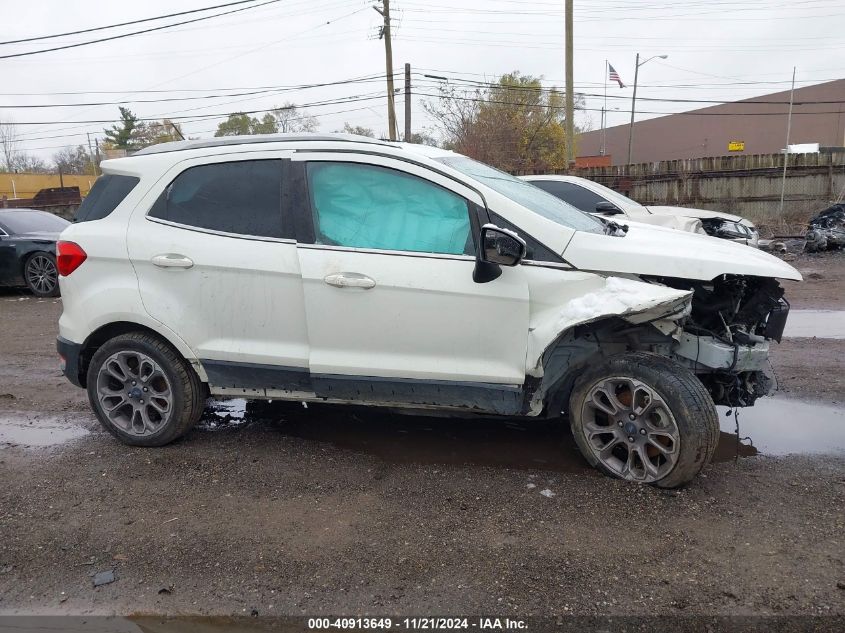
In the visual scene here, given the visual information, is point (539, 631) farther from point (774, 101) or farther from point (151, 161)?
point (774, 101)

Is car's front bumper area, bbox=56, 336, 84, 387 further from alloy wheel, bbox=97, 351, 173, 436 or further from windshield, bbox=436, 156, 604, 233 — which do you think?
windshield, bbox=436, 156, 604, 233

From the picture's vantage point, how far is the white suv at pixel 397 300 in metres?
3.51

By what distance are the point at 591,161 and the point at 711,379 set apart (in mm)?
46951

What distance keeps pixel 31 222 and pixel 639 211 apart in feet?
33.5

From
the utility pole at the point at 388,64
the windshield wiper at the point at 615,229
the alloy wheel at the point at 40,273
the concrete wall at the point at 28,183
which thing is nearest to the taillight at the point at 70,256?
the windshield wiper at the point at 615,229

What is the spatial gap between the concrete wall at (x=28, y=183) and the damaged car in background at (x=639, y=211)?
46044mm

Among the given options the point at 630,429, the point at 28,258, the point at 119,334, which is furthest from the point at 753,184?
the point at 119,334

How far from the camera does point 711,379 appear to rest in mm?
3920

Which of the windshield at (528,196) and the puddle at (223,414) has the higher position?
the windshield at (528,196)

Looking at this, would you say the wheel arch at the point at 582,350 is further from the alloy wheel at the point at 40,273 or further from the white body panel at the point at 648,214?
the alloy wheel at the point at 40,273

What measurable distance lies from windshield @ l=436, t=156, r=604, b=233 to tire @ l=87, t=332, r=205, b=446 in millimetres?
2123

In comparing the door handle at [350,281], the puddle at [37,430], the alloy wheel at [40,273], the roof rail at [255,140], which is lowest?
the puddle at [37,430]

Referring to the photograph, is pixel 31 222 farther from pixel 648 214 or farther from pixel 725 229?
pixel 725 229

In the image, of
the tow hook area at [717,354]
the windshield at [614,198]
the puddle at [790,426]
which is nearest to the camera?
the tow hook area at [717,354]
